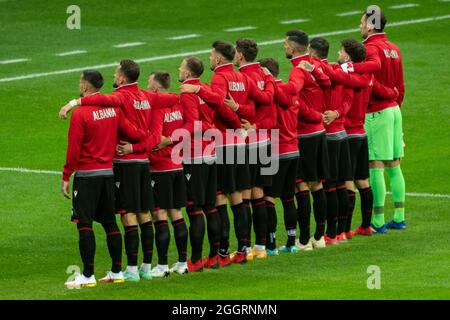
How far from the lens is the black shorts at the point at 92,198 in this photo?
19.0 meters

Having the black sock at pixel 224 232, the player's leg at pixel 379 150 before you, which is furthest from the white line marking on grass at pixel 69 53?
the black sock at pixel 224 232

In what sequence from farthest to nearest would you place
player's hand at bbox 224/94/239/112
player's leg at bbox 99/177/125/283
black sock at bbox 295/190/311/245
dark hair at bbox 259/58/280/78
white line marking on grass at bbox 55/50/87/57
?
white line marking on grass at bbox 55/50/87/57 → black sock at bbox 295/190/311/245 → dark hair at bbox 259/58/280/78 → player's hand at bbox 224/94/239/112 → player's leg at bbox 99/177/125/283

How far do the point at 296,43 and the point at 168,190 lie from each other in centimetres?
297

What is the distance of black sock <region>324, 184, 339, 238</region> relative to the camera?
72.2ft

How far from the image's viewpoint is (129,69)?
19.3 meters

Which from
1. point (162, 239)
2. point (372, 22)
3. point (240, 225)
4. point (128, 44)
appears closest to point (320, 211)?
point (240, 225)

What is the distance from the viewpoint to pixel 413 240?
860 inches

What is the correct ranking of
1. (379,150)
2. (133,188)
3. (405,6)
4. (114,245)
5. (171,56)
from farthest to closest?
(405,6)
(171,56)
(379,150)
(133,188)
(114,245)

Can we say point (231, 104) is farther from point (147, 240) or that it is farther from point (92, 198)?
point (92, 198)

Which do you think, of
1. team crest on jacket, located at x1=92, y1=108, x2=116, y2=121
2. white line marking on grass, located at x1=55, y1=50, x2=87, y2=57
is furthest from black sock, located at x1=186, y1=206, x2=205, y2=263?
white line marking on grass, located at x1=55, y1=50, x2=87, y2=57

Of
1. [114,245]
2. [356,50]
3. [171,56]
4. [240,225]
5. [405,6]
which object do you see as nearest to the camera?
[114,245]

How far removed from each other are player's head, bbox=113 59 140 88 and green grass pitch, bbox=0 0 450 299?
98.5 inches

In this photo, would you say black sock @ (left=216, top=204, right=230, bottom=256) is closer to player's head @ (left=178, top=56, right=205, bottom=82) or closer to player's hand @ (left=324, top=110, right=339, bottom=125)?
player's head @ (left=178, top=56, right=205, bottom=82)

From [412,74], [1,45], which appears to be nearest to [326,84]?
[412,74]
